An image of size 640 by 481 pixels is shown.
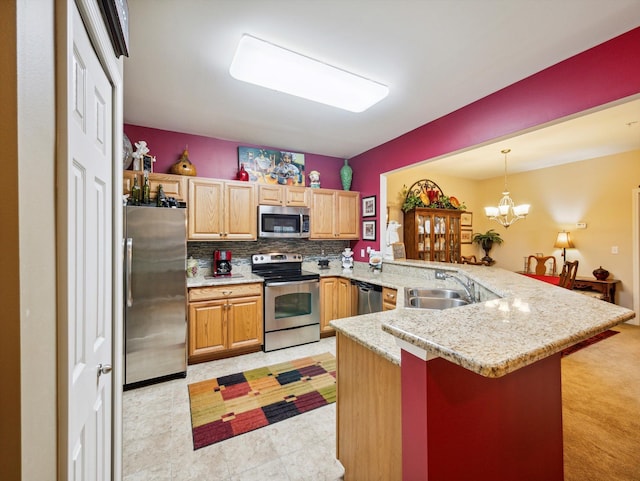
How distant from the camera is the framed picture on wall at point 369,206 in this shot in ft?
13.4

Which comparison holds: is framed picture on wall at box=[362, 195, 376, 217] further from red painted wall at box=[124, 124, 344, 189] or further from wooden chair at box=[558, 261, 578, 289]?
wooden chair at box=[558, 261, 578, 289]

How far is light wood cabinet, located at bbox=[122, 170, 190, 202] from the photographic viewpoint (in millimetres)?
2906

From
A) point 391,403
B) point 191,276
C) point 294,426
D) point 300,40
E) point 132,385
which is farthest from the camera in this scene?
point 191,276

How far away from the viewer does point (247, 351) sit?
3.29 metres

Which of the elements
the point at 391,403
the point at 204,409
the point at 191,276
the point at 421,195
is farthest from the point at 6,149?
the point at 421,195

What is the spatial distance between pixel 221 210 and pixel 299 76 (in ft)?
6.13

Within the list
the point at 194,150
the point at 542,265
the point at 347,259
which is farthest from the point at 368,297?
the point at 542,265

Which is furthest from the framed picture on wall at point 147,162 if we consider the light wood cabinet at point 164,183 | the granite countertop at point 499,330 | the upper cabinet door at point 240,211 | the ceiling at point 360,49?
the granite countertop at point 499,330

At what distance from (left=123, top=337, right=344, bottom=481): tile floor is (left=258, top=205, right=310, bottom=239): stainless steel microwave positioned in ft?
6.61

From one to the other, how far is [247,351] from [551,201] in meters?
6.11

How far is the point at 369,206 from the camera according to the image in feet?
13.7

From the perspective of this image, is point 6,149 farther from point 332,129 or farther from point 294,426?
point 332,129

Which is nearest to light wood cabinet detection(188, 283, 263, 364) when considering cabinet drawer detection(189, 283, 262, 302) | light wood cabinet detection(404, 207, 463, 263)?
cabinet drawer detection(189, 283, 262, 302)

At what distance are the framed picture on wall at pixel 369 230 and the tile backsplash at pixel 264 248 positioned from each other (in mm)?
409
